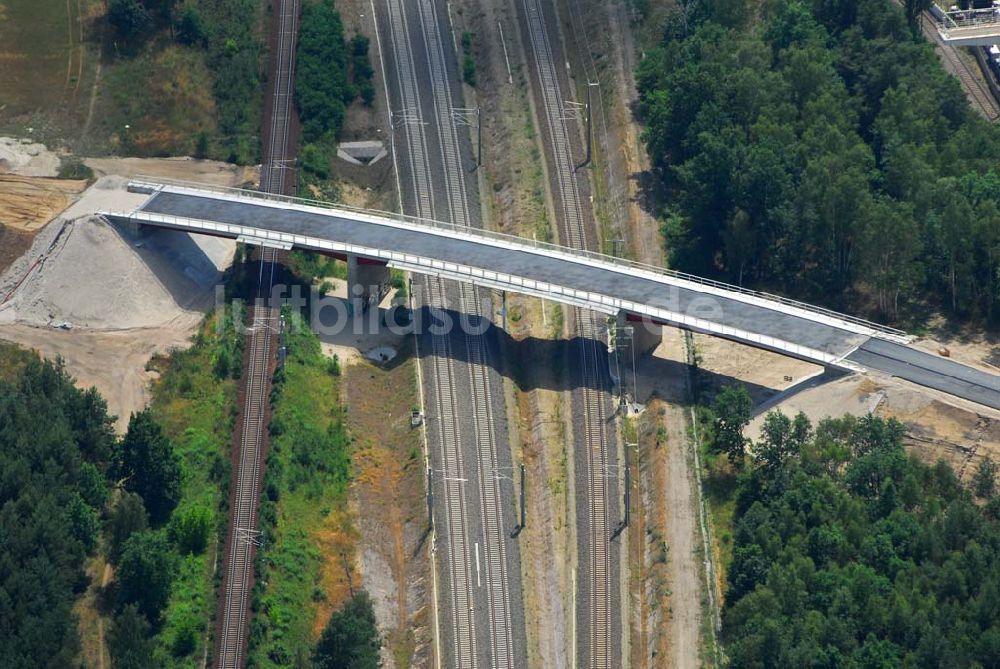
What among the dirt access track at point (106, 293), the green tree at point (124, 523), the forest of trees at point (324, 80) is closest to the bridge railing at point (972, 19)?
the forest of trees at point (324, 80)

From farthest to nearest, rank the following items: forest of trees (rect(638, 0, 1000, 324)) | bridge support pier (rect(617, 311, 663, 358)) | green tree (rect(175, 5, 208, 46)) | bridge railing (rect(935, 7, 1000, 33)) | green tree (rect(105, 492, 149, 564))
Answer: green tree (rect(175, 5, 208, 46))
bridge railing (rect(935, 7, 1000, 33))
forest of trees (rect(638, 0, 1000, 324))
bridge support pier (rect(617, 311, 663, 358))
green tree (rect(105, 492, 149, 564))

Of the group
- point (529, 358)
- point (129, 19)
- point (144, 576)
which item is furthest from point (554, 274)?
point (129, 19)

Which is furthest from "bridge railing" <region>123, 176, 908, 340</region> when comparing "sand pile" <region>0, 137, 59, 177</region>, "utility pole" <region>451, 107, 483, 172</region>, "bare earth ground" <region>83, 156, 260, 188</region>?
"utility pole" <region>451, 107, 483, 172</region>

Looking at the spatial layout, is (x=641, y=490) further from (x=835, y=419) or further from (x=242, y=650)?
(x=242, y=650)

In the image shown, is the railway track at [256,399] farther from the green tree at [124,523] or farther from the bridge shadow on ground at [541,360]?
the bridge shadow on ground at [541,360]

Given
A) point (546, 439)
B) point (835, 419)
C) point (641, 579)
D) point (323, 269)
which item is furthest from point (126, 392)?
point (835, 419)

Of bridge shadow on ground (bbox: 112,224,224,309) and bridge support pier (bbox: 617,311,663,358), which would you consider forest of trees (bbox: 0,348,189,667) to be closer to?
bridge shadow on ground (bbox: 112,224,224,309)
